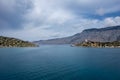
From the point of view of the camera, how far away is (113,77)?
2776 inches

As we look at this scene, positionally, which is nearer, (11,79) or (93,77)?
(11,79)

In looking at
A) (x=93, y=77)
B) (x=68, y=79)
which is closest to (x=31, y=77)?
(x=68, y=79)

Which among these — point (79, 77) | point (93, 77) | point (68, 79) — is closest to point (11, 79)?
point (68, 79)

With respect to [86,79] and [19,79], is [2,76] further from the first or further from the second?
[86,79]

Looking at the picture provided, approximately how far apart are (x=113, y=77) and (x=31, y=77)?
3655 centimetres

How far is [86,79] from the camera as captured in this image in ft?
219

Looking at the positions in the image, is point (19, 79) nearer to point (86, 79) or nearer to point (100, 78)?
point (86, 79)

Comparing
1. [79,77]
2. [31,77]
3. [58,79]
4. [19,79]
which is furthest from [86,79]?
[19,79]

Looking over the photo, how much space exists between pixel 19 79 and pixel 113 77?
4125cm

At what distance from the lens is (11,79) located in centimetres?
6444

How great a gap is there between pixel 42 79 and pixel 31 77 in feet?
18.6

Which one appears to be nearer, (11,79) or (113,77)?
(11,79)

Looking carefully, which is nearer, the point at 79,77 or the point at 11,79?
the point at 11,79

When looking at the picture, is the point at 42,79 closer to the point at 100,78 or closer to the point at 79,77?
the point at 79,77
